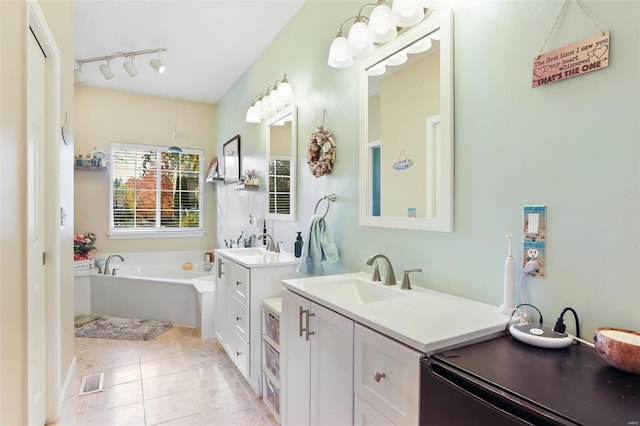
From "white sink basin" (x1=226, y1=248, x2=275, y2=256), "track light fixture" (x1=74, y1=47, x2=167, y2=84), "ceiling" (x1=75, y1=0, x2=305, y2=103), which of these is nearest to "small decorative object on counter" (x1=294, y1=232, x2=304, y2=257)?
"white sink basin" (x1=226, y1=248, x2=275, y2=256)

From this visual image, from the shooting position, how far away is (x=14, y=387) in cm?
137

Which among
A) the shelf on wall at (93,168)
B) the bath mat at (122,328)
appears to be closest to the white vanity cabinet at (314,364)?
the bath mat at (122,328)

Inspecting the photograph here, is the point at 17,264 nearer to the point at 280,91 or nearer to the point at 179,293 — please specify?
the point at 280,91

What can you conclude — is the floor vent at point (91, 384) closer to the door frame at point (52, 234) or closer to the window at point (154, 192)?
the door frame at point (52, 234)

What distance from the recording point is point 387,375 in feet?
3.55

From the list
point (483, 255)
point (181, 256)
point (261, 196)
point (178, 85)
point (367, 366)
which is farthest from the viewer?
point (181, 256)

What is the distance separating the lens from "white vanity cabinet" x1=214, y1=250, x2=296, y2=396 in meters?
2.26

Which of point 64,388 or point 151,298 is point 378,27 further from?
point 151,298

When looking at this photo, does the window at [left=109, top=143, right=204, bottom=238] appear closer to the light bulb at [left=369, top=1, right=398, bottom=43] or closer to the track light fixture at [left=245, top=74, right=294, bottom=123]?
the track light fixture at [left=245, top=74, right=294, bottom=123]

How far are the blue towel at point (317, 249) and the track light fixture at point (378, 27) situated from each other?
99 centimetres

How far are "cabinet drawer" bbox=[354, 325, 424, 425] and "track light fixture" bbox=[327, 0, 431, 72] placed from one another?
4.46 ft

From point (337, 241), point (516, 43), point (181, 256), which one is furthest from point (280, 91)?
point (181, 256)

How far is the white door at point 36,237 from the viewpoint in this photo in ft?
5.14

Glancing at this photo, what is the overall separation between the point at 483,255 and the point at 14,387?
6.35 feet
